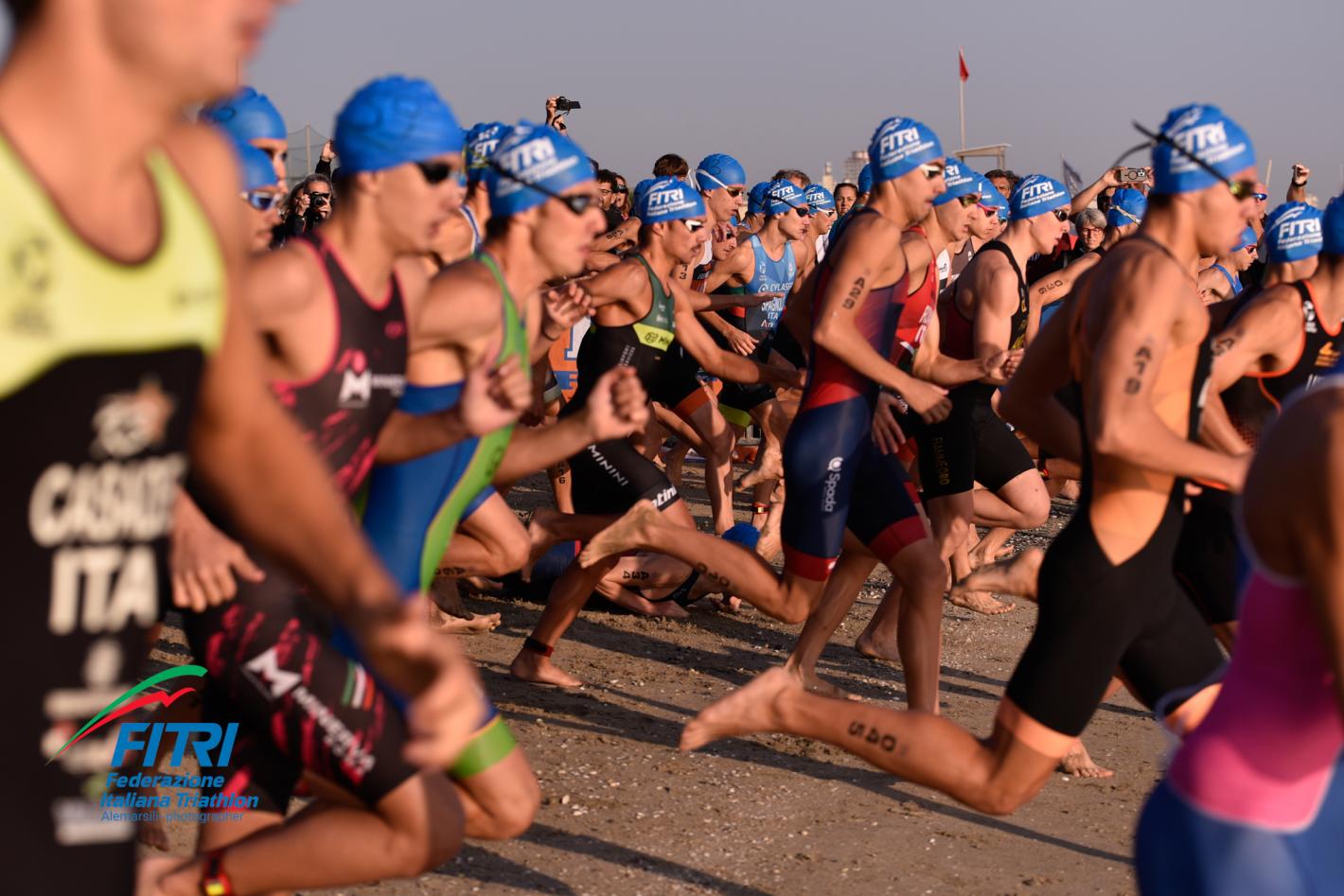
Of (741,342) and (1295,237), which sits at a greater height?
(1295,237)

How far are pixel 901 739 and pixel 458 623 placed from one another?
399 cm

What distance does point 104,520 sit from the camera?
171 cm

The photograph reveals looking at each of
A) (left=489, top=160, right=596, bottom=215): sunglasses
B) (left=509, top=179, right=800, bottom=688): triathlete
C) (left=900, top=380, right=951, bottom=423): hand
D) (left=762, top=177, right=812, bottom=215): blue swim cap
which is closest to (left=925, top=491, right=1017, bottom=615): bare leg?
(left=509, top=179, right=800, bottom=688): triathlete

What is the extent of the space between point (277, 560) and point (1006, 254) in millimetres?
6402

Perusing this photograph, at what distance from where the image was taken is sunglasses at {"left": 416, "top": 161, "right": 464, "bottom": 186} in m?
3.88

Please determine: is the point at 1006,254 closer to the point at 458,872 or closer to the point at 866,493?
the point at 866,493

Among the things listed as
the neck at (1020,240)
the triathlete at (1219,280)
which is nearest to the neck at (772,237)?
the triathlete at (1219,280)

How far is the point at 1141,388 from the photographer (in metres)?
4.02

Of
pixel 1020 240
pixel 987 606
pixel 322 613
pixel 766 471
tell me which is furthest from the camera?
pixel 766 471

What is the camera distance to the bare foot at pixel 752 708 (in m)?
4.38

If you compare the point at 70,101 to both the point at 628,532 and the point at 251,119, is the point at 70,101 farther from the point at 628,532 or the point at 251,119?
the point at 628,532

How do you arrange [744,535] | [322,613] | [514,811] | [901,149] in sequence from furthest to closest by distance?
[744,535]
[901,149]
[514,811]
[322,613]

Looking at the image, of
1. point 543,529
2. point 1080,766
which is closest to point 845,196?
point 543,529

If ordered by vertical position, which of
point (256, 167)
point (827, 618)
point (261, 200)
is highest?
point (256, 167)
